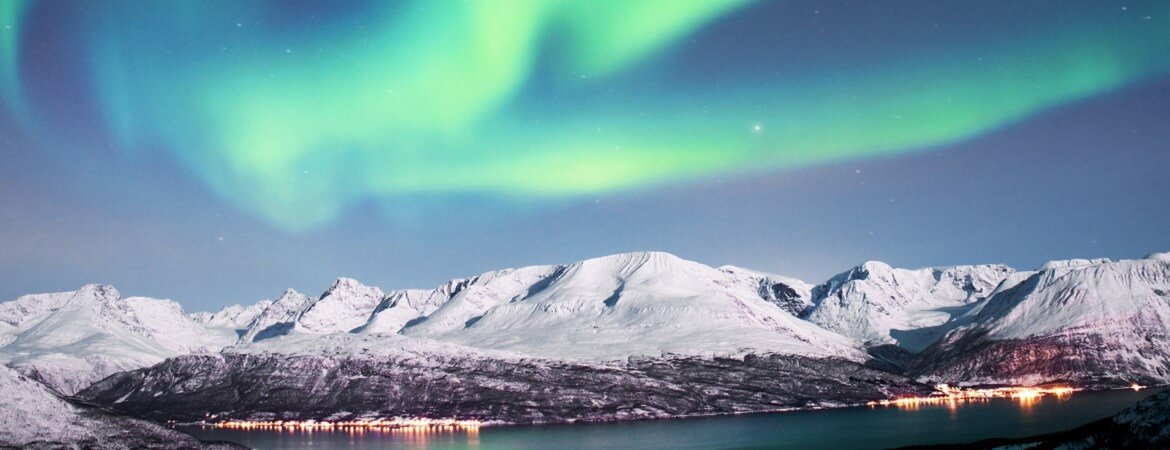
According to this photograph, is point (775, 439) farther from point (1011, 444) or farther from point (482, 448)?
point (1011, 444)

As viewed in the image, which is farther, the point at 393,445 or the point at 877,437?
the point at 393,445

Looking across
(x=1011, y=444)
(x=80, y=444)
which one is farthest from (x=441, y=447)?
(x=1011, y=444)

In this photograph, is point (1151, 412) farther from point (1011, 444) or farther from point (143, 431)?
point (143, 431)

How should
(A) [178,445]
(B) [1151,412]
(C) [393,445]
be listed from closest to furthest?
(B) [1151,412] → (A) [178,445] → (C) [393,445]

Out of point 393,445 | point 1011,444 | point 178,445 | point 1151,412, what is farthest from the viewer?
point 393,445

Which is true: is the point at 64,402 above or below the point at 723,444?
above

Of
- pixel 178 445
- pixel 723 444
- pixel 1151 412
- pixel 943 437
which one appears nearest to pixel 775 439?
pixel 723 444
